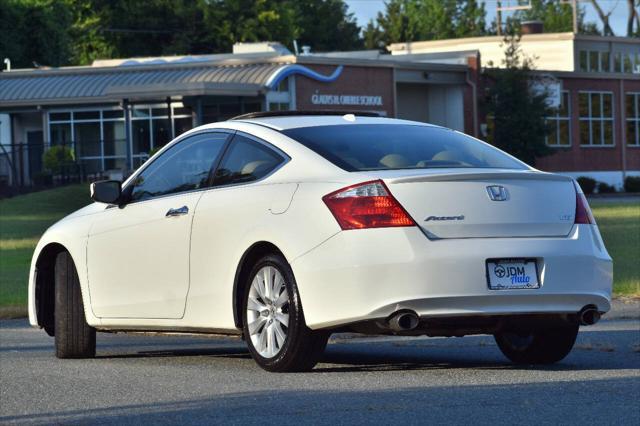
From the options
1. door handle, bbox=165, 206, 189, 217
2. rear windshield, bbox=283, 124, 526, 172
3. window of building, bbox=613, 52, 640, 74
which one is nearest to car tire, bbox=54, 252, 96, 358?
door handle, bbox=165, 206, 189, 217

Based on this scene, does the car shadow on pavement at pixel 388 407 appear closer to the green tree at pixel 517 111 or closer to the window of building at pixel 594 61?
the green tree at pixel 517 111

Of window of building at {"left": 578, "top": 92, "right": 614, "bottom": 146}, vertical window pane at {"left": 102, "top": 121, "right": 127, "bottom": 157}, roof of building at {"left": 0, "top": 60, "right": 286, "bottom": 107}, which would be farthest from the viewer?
window of building at {"left": 578, "top": 92, "right": 614, "bottom": 146}

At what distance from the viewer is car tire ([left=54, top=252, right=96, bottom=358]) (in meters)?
10.6

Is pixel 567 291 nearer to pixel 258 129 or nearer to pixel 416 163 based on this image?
pixel 416 163

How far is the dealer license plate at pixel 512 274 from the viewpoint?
8.54 metres

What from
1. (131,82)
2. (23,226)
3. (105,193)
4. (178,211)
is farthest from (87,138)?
(178,211)

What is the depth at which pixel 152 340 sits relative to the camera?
12.3 meters

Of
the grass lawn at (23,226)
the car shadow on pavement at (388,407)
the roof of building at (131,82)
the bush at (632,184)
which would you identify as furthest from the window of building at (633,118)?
the car shadow on pavement at (388,407)

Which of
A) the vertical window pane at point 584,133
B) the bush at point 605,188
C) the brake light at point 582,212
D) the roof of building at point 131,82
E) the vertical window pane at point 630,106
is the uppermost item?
the roof of building at point 131,82

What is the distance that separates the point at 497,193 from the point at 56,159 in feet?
153

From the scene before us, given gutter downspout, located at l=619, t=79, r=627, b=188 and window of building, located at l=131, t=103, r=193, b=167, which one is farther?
gutter downspout, located at l=619, t=79, r=627, b=188

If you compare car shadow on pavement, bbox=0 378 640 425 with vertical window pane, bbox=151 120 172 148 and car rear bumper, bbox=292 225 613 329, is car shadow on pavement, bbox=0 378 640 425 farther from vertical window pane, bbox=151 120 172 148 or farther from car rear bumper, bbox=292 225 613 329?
vertical window pane, bbox=151 120 172 148

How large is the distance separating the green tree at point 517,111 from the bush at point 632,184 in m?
6.07

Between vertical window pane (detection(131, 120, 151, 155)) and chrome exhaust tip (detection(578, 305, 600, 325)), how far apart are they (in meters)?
52.3
